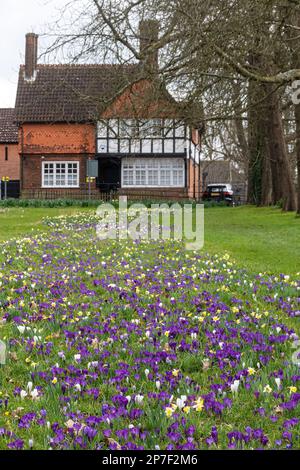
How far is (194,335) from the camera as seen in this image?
5.95 m

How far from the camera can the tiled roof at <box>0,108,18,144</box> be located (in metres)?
63.2

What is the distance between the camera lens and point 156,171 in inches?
1843

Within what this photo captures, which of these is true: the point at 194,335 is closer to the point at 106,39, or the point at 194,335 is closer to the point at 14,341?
the point at 14,341

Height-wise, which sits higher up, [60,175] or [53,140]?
[53,140]

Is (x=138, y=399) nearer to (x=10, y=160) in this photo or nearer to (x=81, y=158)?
(x=81, y=158)

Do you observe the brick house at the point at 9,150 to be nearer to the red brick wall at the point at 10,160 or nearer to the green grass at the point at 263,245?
the red brick wall at the point at 10,160

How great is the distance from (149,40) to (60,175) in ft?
101

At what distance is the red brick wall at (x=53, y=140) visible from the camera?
152 ft

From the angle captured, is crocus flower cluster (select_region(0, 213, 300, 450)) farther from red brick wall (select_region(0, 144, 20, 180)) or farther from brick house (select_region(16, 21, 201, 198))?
red brick wall (select_region(0, 144, 20, 180))

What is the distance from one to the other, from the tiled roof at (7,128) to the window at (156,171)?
20686mm

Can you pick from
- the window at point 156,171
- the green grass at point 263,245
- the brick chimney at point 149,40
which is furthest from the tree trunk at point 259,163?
the brick chimney at point 149,40

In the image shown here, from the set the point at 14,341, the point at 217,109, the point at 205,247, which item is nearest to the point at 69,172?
the point at 217,109

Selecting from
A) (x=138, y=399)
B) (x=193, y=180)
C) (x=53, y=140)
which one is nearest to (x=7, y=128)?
(x=53, y=140)
